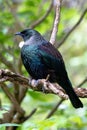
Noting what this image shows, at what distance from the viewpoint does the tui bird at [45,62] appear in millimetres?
2429

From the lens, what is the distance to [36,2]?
3.44 m

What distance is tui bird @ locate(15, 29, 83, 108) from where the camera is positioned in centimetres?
243

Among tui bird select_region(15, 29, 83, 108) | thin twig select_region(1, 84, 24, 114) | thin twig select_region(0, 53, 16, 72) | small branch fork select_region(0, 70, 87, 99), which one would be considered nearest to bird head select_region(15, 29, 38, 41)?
tui bird select_region(15, 29, 83, 108)

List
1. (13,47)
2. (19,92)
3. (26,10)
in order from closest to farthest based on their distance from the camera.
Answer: (19,92) < (13,47) < (26,10)

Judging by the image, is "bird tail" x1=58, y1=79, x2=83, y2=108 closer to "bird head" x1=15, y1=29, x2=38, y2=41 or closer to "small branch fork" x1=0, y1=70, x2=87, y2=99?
"small branch fork" x1=0, y1=70, x2=87, y2=99

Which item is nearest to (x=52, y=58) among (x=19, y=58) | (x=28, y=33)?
(x=28, y=33)

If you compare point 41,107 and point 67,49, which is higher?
point 41,107

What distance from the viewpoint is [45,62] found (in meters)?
2.55

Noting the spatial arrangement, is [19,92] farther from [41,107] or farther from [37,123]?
[37,123]

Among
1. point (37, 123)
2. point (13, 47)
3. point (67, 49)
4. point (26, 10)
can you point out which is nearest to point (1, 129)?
point (37, 123)

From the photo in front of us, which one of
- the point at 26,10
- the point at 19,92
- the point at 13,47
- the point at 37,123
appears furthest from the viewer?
the point at 26,10

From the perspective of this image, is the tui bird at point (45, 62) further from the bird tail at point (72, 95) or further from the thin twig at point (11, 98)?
the thin twig at point (11, 98)

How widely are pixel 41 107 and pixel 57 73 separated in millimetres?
495

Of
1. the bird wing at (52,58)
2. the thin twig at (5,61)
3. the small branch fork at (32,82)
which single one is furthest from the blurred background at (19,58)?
the bird wing at (52,58)
